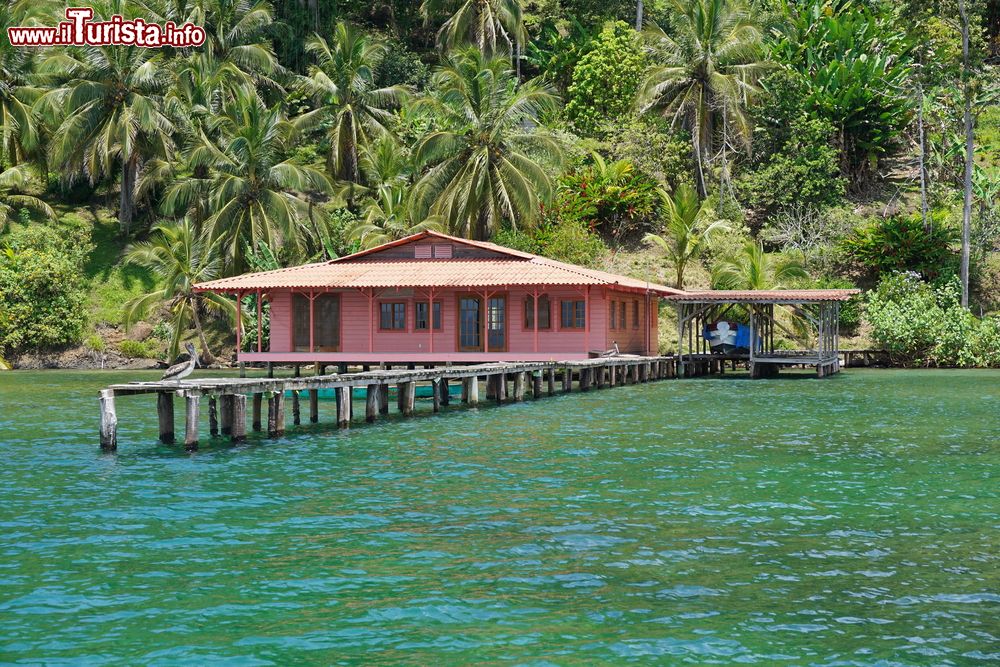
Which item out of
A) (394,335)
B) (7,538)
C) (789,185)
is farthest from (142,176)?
(7,538)

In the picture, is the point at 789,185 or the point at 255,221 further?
the point at 789,185

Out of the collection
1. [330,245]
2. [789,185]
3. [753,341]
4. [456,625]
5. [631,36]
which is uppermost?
[631,36]

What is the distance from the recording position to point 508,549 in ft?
37.6

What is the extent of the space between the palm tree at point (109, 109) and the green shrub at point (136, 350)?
902 cm

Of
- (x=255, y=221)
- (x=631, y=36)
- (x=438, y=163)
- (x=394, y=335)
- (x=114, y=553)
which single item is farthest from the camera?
(x=631, y=36)

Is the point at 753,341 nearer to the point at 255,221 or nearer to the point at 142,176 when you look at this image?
the point at 255,221

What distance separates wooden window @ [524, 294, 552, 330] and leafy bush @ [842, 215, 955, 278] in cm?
2099

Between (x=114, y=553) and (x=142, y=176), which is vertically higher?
(x=142, y=176)

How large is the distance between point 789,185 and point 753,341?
18.6 meters

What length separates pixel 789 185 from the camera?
5566cm

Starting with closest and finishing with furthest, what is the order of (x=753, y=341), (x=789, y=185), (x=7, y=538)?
(x=7, y=538)
(x=753, y=341)
(x=789, y=185)

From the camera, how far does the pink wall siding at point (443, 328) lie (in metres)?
35.8

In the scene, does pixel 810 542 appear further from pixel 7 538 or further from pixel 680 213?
pixel 680 213

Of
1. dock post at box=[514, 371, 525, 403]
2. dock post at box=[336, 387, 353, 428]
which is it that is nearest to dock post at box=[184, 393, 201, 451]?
dock post at box=[336, 387, 353, 428]
